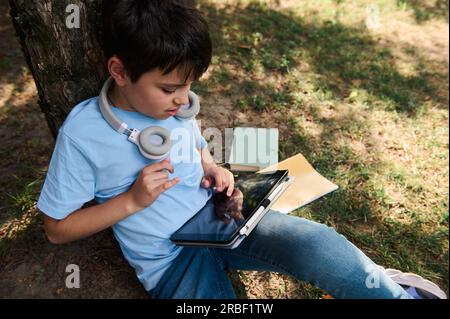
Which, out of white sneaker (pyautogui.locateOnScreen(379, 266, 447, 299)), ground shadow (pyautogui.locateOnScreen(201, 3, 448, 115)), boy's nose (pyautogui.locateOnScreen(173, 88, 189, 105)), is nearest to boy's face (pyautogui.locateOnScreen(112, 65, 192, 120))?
boy's nose (pyautogui.locateOnScreen(173, 88, 189, 105))

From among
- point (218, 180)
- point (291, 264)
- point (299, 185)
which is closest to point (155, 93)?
point (218, 180)

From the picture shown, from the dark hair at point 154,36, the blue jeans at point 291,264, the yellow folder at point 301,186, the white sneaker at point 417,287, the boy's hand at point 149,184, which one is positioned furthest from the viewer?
the yellow folder at point 301,186

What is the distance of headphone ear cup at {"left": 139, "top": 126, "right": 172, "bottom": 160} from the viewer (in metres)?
1.39

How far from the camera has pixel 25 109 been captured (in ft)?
9.02

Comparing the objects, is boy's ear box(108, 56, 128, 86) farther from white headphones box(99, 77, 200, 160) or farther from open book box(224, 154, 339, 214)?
open book box(224, 154, 339, 214)

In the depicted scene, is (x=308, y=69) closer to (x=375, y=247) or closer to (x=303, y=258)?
(x=375, y=247)

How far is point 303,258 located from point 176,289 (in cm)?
50

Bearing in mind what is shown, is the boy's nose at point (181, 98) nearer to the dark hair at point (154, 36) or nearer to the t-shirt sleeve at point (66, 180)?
the dark hair at point (154, 36)

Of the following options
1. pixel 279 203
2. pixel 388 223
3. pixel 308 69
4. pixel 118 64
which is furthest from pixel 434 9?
pixel 118 64

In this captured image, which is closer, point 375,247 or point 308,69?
point 375,247

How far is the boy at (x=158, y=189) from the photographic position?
1.29m

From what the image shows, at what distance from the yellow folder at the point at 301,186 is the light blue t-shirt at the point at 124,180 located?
2.63 ft

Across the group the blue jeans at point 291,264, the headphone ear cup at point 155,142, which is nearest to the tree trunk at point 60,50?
the headphone ear cup at point 155,142

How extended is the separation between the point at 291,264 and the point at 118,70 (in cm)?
97
